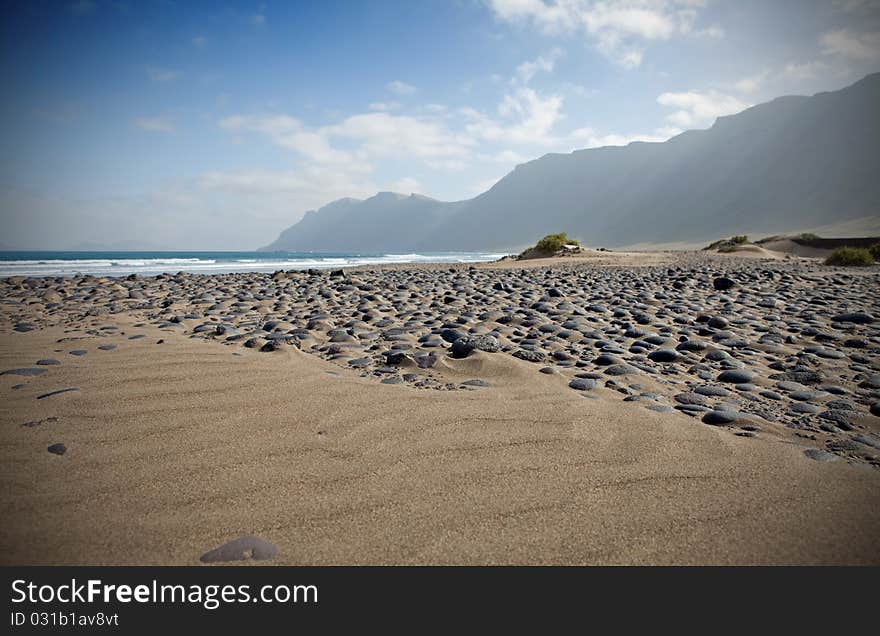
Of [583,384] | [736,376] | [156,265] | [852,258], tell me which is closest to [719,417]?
[583,384]

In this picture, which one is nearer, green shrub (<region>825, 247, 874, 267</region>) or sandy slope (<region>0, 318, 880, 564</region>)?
sandy slope (<region>0, 318, 880, 564</region>)

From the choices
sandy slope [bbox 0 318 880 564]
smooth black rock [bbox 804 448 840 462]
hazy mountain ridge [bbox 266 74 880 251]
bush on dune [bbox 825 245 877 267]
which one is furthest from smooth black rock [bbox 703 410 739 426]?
hazy mountain ridge [bbox 266 74 880 251]

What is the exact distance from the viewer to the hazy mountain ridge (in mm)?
71625

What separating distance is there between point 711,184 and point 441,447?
4361 inches

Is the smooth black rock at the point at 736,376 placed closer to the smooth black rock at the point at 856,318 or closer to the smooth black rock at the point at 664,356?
the smooth black rock at the point at 664,356

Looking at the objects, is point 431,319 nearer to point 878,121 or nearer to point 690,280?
point 690,280

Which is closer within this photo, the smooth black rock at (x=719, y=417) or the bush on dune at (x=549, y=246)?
the smooth black rock at (x=719, y=417)

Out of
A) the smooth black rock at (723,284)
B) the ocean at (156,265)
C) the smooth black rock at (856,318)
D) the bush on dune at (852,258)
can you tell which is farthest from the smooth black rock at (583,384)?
the bush on dune at (852,258)

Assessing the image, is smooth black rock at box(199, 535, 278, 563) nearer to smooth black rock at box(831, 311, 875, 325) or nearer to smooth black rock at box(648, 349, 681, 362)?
smooth black rock at box(648, 349, 681, 362)

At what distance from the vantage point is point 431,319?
15.8 ft

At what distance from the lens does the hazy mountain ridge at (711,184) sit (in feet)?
235

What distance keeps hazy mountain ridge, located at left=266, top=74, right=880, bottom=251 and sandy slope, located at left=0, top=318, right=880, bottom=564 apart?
282ft

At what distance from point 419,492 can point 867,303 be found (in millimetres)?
7877
